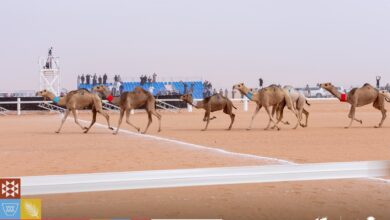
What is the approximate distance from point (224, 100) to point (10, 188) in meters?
21.2

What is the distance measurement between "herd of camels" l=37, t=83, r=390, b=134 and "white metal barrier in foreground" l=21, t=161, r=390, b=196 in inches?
695

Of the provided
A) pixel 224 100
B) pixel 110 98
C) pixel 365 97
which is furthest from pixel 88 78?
pixel 365 97

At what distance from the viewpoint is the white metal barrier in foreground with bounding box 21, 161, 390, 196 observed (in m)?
2.65

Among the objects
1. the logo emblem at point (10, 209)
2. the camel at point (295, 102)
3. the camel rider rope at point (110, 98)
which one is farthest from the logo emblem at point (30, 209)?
the camel at point (295, 102)

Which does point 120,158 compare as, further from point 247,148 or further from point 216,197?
point 216,197

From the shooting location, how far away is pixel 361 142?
52.3ft

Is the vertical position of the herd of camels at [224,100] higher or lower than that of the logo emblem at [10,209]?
lower

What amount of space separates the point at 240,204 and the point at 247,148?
818 centimetres

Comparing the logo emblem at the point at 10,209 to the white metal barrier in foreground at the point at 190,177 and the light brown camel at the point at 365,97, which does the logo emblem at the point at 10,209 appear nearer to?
the white metal barrier in foreground at the point at 190,177

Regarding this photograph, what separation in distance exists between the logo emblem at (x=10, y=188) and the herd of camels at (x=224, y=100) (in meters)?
17.8

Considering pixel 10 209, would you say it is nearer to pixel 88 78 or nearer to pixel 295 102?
pixel 295 102

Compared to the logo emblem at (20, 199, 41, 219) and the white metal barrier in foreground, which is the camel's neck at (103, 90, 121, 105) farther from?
the logo emblem at (20, 199, 41, 219)

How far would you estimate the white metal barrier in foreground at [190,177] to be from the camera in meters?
2.65

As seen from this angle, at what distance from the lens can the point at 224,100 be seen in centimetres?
2375
